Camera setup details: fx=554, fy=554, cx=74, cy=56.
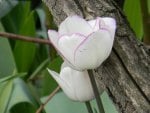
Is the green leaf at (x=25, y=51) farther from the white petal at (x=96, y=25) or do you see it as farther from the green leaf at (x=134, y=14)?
the white petal at (x=96, y=25)

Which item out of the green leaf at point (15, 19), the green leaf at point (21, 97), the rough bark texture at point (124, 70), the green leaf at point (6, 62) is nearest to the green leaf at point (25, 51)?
the green leaf at point (15, 19)

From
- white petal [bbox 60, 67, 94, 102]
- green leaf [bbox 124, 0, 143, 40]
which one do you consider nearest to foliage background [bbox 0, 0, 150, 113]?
green leaf [bbox 124, 0, 143, 40]

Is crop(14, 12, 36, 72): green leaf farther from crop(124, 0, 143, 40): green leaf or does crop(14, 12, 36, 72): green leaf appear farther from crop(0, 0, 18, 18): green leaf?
crop(124, 0, 143, 40): green leaf

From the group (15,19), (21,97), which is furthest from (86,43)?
(15,19)

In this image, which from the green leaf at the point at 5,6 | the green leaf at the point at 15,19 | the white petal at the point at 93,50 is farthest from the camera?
the green leaf at the point at 15,19

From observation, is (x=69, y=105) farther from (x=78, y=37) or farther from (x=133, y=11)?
(x=78, y=37)

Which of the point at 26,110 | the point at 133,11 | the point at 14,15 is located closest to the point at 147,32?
the point at 133,11
